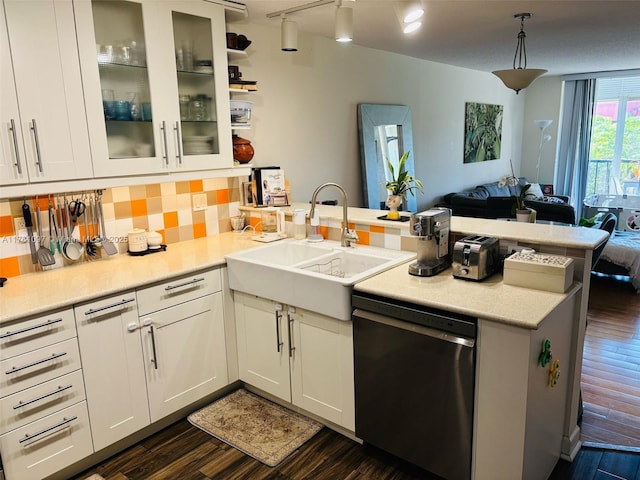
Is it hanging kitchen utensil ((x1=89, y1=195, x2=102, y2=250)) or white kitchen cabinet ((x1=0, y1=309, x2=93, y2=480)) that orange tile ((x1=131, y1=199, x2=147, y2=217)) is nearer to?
hanging kitchen utensil ((x1=89, y1=195, x2=102, y2=250))

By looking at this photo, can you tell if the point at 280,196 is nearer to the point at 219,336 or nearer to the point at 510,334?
the point at 219,336

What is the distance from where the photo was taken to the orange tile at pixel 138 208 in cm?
283

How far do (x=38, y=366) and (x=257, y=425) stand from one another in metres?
1.13

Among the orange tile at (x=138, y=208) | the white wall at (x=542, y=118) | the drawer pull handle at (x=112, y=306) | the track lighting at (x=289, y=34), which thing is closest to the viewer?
the drawer pull handle at (x=112, y=306)

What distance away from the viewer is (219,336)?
8.86 feet

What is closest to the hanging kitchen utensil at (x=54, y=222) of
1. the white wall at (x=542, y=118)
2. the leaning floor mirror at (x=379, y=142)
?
the leaning floor mirror at (x=379, y=142)

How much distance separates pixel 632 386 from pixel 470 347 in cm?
187

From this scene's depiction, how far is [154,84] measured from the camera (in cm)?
255

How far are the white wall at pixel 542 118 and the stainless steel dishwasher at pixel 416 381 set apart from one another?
23.4 ft

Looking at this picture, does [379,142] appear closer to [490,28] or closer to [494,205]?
[490,28]

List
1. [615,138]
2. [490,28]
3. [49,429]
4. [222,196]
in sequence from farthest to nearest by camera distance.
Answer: [615,138] < [490,28] < [222,196] < [49,429]

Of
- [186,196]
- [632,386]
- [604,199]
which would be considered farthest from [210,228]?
[604,199]

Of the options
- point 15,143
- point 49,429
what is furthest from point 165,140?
point 49,429

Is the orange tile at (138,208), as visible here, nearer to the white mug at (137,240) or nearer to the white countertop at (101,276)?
the white mug at (137,240)
